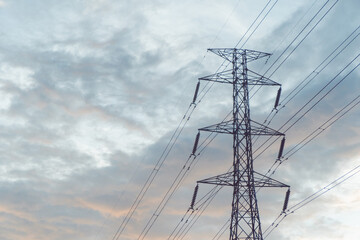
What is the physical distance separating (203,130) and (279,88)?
26.0 feet

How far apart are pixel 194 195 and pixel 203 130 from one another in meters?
5.64

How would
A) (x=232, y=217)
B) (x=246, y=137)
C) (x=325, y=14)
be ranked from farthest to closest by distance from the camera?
(x=246, y=137) < (x=232, y=217) < (x=325, y=14)

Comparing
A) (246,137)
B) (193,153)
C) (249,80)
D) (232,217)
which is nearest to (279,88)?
(249,80)

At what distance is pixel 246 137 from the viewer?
125 feet

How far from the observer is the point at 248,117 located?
39094mm

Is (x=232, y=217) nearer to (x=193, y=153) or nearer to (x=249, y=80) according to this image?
(x=193, y=153)

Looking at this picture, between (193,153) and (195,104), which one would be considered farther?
(195,104)

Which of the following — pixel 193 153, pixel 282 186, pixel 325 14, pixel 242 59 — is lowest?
pixel 282 186

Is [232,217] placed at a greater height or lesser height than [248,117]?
lesser

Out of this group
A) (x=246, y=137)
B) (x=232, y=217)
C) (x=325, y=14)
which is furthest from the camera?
(x=246, y=137)

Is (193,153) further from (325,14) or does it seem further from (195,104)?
(325,14)

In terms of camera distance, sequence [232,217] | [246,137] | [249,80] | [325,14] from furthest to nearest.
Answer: [249,80]
[246,137]
[232,217]
[325,14]

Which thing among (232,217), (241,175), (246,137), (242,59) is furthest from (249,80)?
(232,217)

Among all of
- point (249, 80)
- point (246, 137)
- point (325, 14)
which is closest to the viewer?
point (325, 14)
